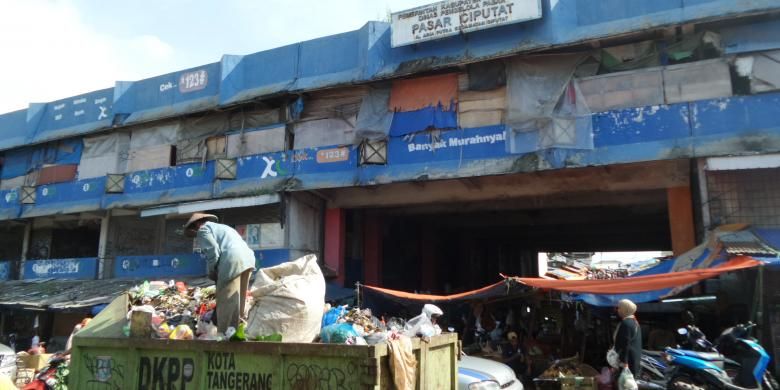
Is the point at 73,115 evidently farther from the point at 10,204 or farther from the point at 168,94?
the point at 168,94

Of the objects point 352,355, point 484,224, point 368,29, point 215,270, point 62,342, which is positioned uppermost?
point 368,29

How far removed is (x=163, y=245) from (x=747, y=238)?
1700 centimetres

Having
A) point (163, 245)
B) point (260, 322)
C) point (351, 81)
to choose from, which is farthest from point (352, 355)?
point (163, 245)

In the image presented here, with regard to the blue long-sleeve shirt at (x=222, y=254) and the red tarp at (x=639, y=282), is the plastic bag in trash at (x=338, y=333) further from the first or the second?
the red tarp at (x=639, y=282)

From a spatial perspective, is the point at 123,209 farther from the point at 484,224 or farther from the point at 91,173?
the point at 484,224

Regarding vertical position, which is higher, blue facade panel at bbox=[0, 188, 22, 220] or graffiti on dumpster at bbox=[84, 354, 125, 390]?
blue facade panel at bbox=[0, 188, 22, 220]

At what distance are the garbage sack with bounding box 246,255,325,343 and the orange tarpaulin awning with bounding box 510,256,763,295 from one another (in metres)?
5.28

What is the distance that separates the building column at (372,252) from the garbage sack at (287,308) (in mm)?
12689

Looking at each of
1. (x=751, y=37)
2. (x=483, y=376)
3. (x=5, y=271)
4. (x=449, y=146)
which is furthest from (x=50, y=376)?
(x=5, y=271)

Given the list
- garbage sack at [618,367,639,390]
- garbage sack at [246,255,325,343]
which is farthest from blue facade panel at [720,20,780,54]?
garbage sack at [246,255,325,343]

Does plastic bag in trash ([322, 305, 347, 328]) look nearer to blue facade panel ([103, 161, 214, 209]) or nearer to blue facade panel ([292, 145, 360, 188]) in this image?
blue facade panel ([292, 145, 360, 188])

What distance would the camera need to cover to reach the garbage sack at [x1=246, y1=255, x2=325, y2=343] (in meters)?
4.63

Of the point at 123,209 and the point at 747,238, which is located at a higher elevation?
the point at 123,209

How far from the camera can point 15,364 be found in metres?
11.1
